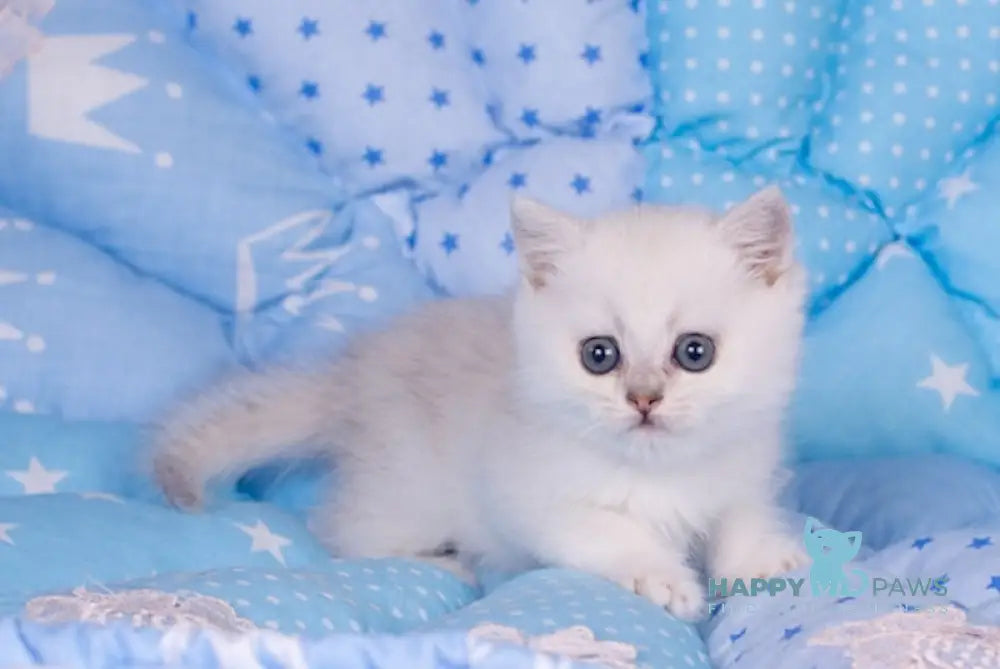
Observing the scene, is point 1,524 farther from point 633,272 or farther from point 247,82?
point 247,82

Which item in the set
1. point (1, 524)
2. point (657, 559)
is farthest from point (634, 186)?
point (1, 524)

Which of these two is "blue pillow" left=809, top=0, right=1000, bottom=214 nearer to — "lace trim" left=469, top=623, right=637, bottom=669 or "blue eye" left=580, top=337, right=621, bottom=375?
"blue eye" left=580, top=337, right=621, bottom=375

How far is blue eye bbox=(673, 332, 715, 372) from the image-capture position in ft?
4.34

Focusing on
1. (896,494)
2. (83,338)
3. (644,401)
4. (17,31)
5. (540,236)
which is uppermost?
(17,31)

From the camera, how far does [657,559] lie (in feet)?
4.53

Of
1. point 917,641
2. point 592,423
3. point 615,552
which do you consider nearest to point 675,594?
point 615,552

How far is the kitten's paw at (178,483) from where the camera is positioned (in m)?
1.47

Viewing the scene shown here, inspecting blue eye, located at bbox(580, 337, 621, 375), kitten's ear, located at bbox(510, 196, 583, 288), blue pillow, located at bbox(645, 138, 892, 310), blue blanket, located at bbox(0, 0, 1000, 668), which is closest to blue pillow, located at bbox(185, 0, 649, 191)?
blue blanket, located at bbox(0, 0, 1000, 668)

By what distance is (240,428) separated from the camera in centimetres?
158

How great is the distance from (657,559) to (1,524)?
27.1 inches

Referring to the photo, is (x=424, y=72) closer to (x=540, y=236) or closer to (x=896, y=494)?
(x=540, y=236)

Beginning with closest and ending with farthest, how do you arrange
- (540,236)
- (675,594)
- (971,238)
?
(675,594) < (540,236) < (971,238)

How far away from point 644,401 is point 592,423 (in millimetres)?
76

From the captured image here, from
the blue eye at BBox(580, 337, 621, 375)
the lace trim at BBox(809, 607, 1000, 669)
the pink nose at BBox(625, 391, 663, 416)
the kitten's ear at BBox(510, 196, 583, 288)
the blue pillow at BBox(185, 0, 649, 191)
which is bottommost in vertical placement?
the lace trim at BBox(809, 607, 1000, 669)
